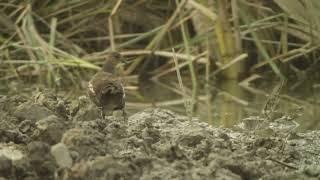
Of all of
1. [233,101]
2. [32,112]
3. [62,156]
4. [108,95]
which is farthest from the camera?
[233,101]

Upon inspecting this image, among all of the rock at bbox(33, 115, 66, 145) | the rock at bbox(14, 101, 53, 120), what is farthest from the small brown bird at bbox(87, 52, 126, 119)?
the rock at bbox(33, 115, 66, 145)

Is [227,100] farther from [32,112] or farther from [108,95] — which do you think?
[32,112]

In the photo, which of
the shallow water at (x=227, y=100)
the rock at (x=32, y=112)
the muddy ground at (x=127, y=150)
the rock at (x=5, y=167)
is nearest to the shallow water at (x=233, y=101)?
the shallow water at (x=227, y=100)

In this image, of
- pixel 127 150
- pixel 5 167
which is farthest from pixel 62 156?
pixel 127 150

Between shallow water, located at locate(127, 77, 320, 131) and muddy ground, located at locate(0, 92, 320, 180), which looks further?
shallow water, located at locate(127, 77, 320, 131)

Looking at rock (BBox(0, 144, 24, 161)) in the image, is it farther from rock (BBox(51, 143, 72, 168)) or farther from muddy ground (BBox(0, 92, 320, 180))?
rock (BBox(51, 143, 72, 168))

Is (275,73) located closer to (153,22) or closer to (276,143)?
(153,22)

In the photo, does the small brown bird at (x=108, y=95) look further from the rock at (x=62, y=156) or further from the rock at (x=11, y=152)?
the rock at (x=62, y=156)
